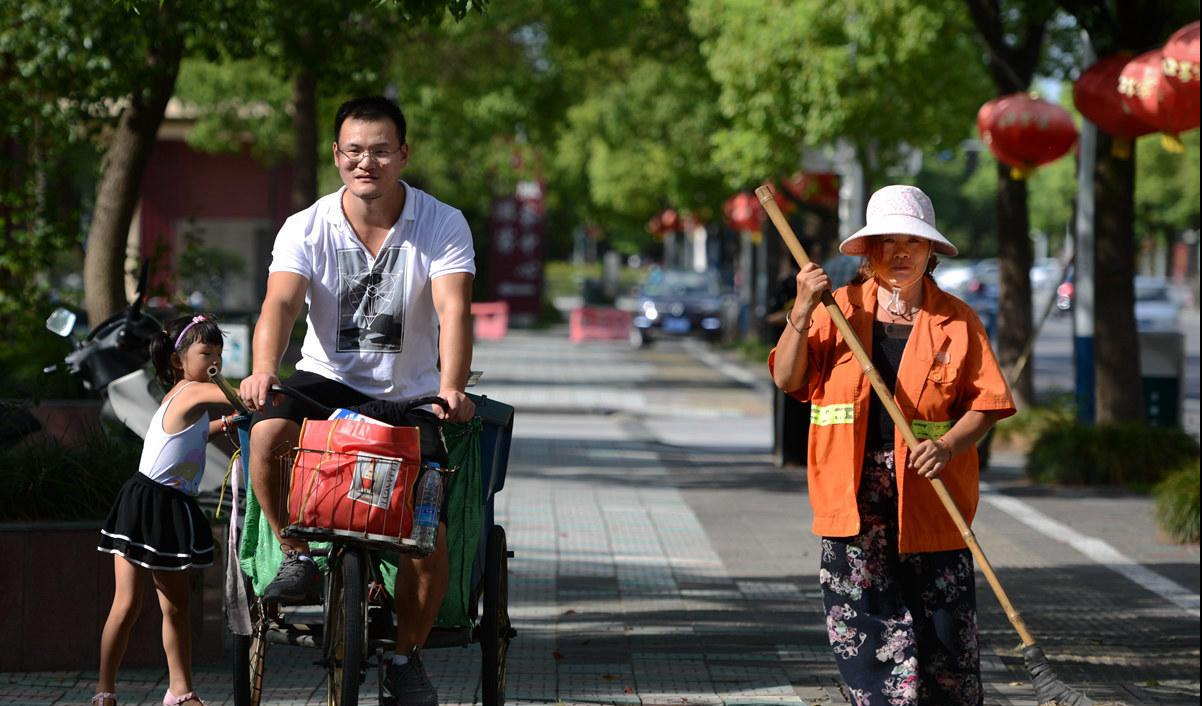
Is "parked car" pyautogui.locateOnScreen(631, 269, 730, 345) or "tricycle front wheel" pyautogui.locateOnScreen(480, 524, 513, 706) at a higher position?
"parked car" pyautogui.locateOnScreen(631, 269, 730, 345)

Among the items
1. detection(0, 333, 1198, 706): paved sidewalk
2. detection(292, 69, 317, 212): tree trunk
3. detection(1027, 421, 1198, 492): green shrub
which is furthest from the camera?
detection(292, 69, 317, 212): tree trunk

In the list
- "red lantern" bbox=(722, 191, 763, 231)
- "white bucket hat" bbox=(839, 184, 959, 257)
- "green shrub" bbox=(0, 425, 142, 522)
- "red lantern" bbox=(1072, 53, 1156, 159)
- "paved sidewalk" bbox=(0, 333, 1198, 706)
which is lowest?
"paved sidewalk" bbox=(0, 333, 1198, 706)

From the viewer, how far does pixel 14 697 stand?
6582mm

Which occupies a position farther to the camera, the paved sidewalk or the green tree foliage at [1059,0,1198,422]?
the green tree foliage at [1059,0,1198,422]

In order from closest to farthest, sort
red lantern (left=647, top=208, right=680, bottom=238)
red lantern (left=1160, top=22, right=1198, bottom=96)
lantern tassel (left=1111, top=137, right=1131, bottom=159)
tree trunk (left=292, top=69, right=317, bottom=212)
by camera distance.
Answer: red lantern (left=1160, top=22, right=1198, bottom=96), lantern tassel (left=1111, top=137, right=1131, bottom=159), tree trunk (left=292, top=69, right=317, bottom=212), red lantern (left=647, top=208, right=680, bottom=238)

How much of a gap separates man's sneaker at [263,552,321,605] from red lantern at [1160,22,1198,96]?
6.81 metres

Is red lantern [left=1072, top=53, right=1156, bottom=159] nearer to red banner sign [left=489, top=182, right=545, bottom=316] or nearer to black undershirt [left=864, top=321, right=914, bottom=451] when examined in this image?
black undershirt [left=864, top=321, right=914, bottom=451]

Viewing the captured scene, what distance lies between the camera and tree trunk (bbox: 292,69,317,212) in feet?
62.6

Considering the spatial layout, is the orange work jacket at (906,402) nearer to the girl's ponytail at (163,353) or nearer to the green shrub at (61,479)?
the girl's ponytail at (163,353)

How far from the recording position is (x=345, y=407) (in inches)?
209

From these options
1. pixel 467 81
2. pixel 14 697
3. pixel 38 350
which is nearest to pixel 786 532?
pixel 38 350

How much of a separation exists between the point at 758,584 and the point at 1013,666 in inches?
89.0

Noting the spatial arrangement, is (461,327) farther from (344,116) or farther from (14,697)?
(14,697)

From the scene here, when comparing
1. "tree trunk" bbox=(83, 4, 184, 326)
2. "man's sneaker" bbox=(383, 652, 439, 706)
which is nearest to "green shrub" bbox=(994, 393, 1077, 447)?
"tree trunk" bbox=(83, 4, 184, 326)
